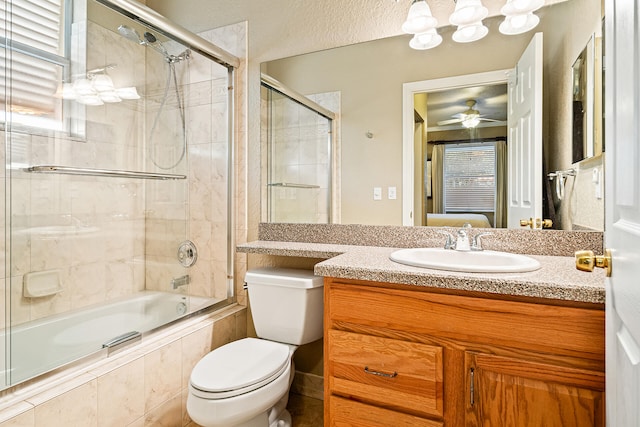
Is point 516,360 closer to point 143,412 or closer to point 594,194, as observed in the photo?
point 594,194

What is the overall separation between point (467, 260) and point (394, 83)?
94cm

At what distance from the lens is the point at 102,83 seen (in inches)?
79.4

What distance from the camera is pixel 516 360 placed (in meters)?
Answer: 1.06

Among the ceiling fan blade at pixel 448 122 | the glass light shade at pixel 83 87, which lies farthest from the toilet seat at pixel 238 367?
the glass light shade at pixel 83 87

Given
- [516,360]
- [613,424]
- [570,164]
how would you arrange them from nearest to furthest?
1. [613,424]
2. [516,360]
3. [570,164]

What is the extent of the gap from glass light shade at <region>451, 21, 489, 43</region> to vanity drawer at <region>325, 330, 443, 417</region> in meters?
1.35

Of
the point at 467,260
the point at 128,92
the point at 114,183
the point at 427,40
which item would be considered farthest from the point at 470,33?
the point at 114,183

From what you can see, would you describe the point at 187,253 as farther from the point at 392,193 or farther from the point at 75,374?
the point at 392,193

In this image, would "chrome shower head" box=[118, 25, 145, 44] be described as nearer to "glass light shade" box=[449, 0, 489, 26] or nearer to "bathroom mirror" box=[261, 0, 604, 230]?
"bathroom mirror" box=[261, 0, 604, 230]

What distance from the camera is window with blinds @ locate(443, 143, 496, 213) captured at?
163 cm

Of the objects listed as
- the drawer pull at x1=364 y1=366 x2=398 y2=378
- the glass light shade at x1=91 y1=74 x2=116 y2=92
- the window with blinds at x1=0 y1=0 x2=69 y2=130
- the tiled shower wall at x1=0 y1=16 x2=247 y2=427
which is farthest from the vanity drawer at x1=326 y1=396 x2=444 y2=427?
the glass light shade at x1=91 y1=74 x2=116 y2=92

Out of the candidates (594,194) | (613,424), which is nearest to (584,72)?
(594,194)

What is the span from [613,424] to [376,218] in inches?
47.3

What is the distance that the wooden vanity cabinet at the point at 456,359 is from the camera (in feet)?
3.31
